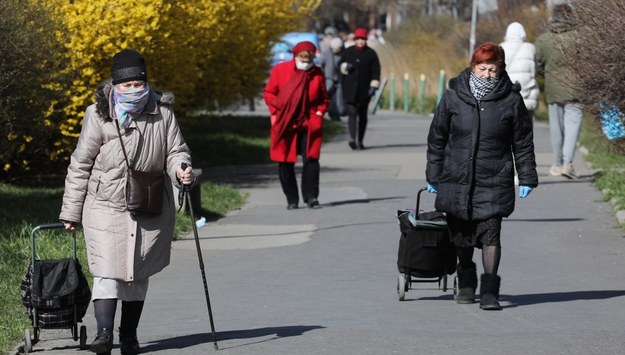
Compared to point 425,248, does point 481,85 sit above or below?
above

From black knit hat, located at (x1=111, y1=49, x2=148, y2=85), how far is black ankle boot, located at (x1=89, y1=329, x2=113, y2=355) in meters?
1.28

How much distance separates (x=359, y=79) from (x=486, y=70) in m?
12.7

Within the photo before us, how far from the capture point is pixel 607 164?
58.7ft

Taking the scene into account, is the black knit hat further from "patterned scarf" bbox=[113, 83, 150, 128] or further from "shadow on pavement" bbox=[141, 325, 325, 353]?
"shadow on pavement" bbox=[141, 325, 325, 353]

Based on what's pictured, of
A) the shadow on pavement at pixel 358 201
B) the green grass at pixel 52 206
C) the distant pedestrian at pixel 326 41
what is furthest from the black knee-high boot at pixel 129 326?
the distant pedestrian at pixel 326 41

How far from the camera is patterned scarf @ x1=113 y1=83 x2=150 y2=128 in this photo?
286 inches

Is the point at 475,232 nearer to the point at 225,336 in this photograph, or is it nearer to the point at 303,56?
the point at 225,336

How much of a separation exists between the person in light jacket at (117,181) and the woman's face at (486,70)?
7.34 ft

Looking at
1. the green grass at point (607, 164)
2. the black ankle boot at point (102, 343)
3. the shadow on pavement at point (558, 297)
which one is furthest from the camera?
the green grass at point (607, 164)

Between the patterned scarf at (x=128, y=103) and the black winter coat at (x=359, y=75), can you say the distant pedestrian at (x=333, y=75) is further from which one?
the patterned scarf at (x=128, y=103)

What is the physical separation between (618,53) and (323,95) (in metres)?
4.39

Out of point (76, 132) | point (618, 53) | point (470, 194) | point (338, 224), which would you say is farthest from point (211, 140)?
point (470, 194)

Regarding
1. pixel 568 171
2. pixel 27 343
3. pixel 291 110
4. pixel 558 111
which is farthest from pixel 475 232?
pixel 568 171

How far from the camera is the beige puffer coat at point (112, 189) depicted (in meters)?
7.29
